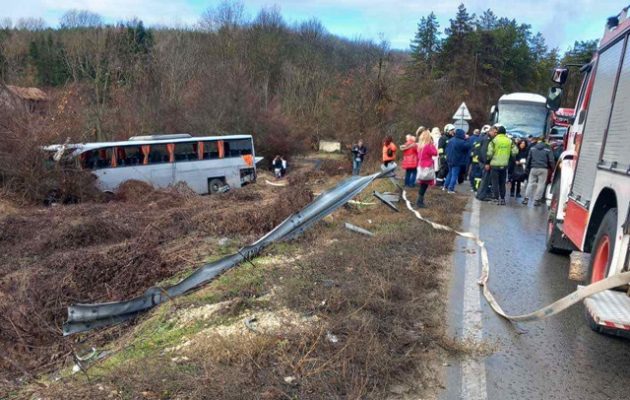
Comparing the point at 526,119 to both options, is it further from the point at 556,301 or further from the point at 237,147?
the point at 556,301

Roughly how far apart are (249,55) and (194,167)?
26550mm

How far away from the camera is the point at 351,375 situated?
337 centimetres

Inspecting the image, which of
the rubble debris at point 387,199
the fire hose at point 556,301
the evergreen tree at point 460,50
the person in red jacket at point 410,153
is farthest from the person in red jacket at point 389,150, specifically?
the evergreen tree at point 460,50

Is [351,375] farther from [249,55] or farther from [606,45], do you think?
[249,55]

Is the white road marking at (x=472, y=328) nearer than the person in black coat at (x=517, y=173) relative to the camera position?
Yes

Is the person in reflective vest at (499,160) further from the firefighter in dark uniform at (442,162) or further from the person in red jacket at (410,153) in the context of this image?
the firefighter in dark uniform at (442,162)

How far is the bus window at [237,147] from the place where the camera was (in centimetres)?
2406

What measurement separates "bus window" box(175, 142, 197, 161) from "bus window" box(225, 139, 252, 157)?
1.96 m

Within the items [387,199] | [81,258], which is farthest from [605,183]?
[81,258]

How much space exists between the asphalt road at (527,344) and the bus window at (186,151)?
16.8m

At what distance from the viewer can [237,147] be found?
24.7 metres

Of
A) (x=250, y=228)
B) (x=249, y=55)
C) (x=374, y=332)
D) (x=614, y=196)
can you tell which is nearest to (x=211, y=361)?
(x=374, y=332)

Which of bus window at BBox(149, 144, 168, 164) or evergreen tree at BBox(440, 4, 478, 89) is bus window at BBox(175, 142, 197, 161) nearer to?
bus window at BBox(149, 144, 168, 164)

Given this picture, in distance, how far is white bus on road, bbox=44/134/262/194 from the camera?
18484mm
